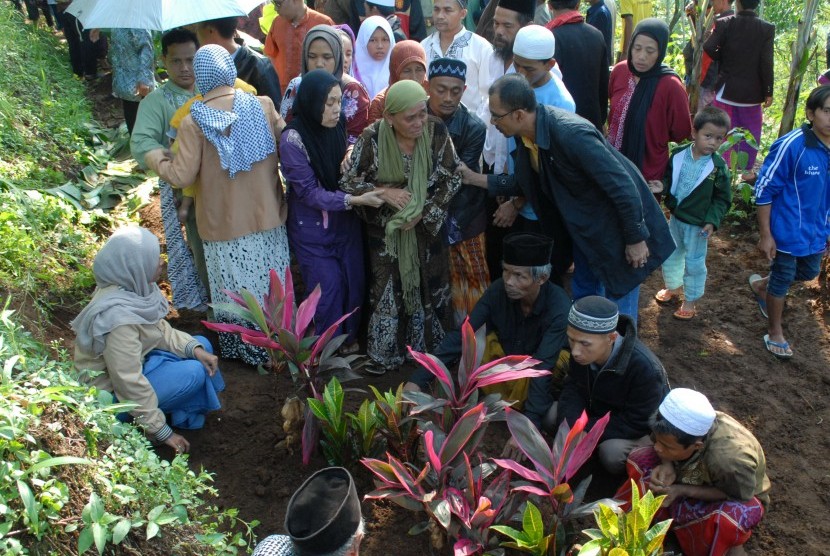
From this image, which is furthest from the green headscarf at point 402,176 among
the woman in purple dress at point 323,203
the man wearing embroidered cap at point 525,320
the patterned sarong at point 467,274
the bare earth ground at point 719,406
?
the bare earth ground at point 719,406

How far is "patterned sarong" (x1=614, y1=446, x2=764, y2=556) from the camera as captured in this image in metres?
3.03

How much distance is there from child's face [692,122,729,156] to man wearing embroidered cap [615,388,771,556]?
2055 millimetres

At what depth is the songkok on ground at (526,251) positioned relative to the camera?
3615mm

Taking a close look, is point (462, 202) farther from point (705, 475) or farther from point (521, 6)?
point (705, 475)

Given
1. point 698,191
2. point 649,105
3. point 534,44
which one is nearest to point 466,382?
point 534,44

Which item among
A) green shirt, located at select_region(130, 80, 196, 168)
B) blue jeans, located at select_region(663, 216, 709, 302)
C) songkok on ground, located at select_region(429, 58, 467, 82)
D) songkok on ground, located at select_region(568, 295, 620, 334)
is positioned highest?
songkok on ground, located at select_region(429, 58, 467, 82)

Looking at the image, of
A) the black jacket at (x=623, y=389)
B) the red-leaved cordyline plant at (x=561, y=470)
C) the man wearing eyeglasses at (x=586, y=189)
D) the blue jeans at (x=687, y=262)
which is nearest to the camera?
the red-leaved cordyline plant at (x=561, y=470)

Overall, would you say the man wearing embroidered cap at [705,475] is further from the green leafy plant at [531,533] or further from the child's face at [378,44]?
the child's face at [378,44]

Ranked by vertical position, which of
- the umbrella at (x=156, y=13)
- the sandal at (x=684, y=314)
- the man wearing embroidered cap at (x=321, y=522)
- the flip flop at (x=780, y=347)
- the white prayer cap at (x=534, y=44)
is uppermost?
the umbrella at (x=156, y=13)

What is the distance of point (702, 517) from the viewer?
3.08m

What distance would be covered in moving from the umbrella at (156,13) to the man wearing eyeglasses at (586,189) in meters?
1.92

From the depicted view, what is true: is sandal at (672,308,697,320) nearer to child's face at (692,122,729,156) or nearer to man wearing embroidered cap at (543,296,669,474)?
child's face at (692,122,729,156)

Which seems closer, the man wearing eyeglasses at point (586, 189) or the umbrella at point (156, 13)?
the man wearing eyeglasses at point (586, 189)

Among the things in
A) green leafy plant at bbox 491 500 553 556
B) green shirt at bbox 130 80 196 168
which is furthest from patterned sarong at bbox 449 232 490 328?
green leafy plant at bbox 491 500 553 556
